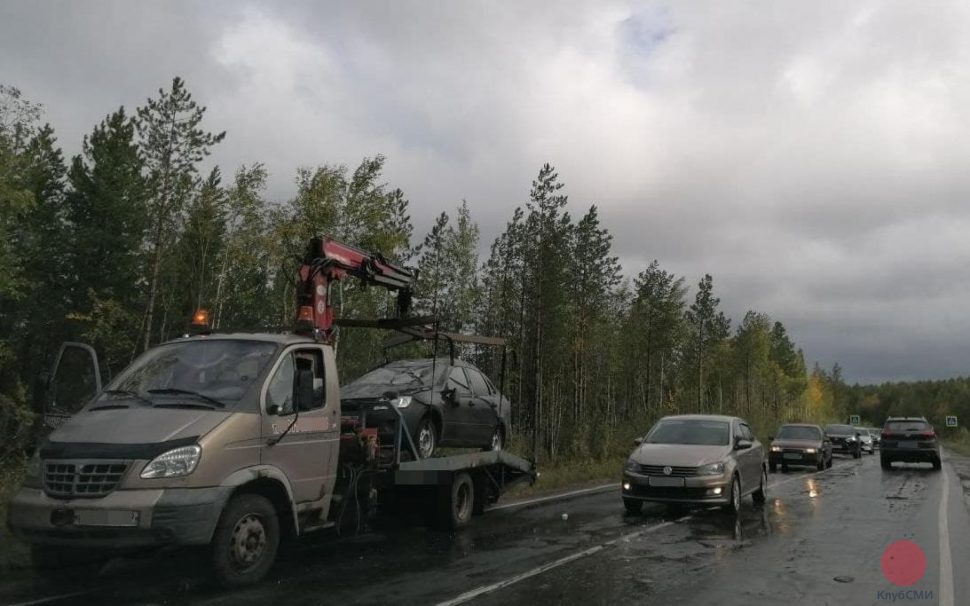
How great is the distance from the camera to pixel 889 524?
35.8 ft

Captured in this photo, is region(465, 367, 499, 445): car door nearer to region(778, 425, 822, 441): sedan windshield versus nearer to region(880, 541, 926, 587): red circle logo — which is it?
region(880, 541, 926, 587): red circle logo

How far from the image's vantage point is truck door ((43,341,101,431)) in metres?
7.22

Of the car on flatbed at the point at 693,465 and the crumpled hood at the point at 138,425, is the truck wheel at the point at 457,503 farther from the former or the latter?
the crumpled hood at the point at 138,425

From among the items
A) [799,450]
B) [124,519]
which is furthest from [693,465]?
[799,450]

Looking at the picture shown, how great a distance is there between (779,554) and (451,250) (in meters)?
28.1

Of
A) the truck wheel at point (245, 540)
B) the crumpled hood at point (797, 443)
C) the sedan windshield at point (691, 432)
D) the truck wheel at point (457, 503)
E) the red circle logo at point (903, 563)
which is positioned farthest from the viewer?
the crumpled hood at point (797, 443)

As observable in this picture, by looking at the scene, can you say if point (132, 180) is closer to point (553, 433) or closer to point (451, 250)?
point (451, 250)

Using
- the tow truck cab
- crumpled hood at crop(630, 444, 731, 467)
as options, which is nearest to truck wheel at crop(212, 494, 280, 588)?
the tow truck cab

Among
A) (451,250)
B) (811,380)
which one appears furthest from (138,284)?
(811,380)

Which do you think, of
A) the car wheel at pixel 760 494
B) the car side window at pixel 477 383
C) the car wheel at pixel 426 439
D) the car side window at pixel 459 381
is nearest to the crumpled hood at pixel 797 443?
the car wheel at pixel 760 494

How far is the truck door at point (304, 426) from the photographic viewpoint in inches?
259

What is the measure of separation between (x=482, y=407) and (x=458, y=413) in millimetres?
883

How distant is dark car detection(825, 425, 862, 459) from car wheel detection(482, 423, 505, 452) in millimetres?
25506

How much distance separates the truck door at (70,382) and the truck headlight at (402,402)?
3.46m
